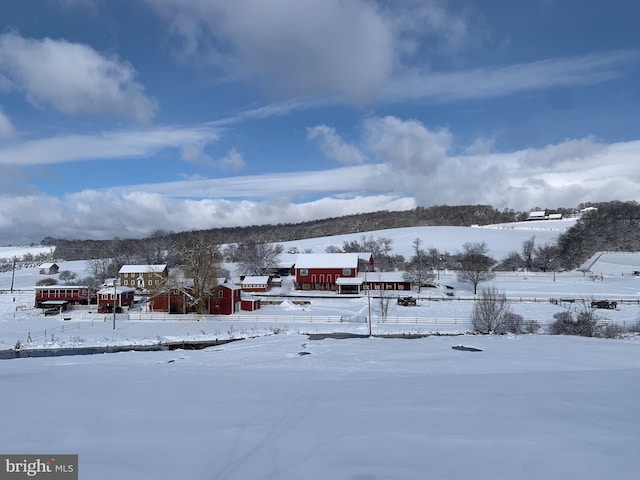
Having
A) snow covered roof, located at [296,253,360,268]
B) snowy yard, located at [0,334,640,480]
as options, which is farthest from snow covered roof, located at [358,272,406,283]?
snowy yard, located at [0,334,640,480]

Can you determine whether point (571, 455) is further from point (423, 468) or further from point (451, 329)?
point (451, 329)

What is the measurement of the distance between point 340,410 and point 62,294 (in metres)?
52.8

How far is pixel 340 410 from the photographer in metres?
11.5

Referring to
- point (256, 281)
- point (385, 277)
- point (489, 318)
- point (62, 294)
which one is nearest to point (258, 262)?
point (256, 281)

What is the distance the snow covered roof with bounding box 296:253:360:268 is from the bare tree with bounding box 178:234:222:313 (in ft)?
92.1

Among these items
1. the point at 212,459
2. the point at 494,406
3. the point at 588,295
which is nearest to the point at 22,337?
the point at 212,459

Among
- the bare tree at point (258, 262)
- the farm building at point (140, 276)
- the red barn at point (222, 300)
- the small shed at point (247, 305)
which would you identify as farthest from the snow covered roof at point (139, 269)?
the red barn at point (222, 300)

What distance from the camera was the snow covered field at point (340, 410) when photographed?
7.69 metres

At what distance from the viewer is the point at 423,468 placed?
24.4 feet

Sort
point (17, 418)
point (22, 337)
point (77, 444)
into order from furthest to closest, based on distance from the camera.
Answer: point (22, 337) → point (17, 418) → point (77, 444)

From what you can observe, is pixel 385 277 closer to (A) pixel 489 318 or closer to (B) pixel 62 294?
(A) pixel 489 318

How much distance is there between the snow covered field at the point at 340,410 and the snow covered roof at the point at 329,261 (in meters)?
47.1

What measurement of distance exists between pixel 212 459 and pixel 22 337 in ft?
115

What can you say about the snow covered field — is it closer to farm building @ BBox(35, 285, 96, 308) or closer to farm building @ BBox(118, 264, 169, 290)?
farm building @ BBox(35, 285, 96, 308)
